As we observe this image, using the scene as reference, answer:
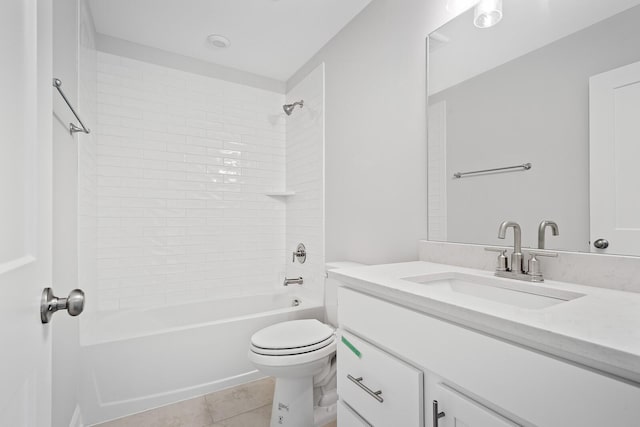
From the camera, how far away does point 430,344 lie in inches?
30.8

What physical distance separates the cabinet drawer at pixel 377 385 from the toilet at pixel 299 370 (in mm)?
392

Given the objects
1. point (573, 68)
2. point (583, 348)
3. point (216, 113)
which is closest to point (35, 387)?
point (583, 348)

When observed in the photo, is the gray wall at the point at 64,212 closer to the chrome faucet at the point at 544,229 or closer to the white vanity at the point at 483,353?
the white vanity at the point at 483,353

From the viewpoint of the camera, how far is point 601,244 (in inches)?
37.7

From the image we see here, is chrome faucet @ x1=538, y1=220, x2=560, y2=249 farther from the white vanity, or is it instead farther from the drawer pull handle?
the drawer pull handle

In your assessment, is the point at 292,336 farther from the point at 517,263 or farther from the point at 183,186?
the point at 183,186

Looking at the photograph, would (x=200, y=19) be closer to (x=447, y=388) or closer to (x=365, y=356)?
(x=365, y=356)

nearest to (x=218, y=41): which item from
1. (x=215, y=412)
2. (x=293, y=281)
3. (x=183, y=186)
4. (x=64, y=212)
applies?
(x=183, y=186)

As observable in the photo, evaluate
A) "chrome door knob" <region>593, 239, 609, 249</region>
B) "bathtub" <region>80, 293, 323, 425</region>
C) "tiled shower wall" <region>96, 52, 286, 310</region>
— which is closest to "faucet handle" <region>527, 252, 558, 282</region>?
"chrome door knob" <region>593, 239, 609, 249</region>

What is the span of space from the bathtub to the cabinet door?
1486 millimetres

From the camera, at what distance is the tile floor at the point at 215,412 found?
5.47ft

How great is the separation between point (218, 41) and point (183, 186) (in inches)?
46.2

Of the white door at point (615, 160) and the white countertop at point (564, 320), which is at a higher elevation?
the white door at point (615, 160)

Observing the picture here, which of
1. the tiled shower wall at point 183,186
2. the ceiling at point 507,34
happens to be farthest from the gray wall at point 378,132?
the tiled shower wall at point 183,186
